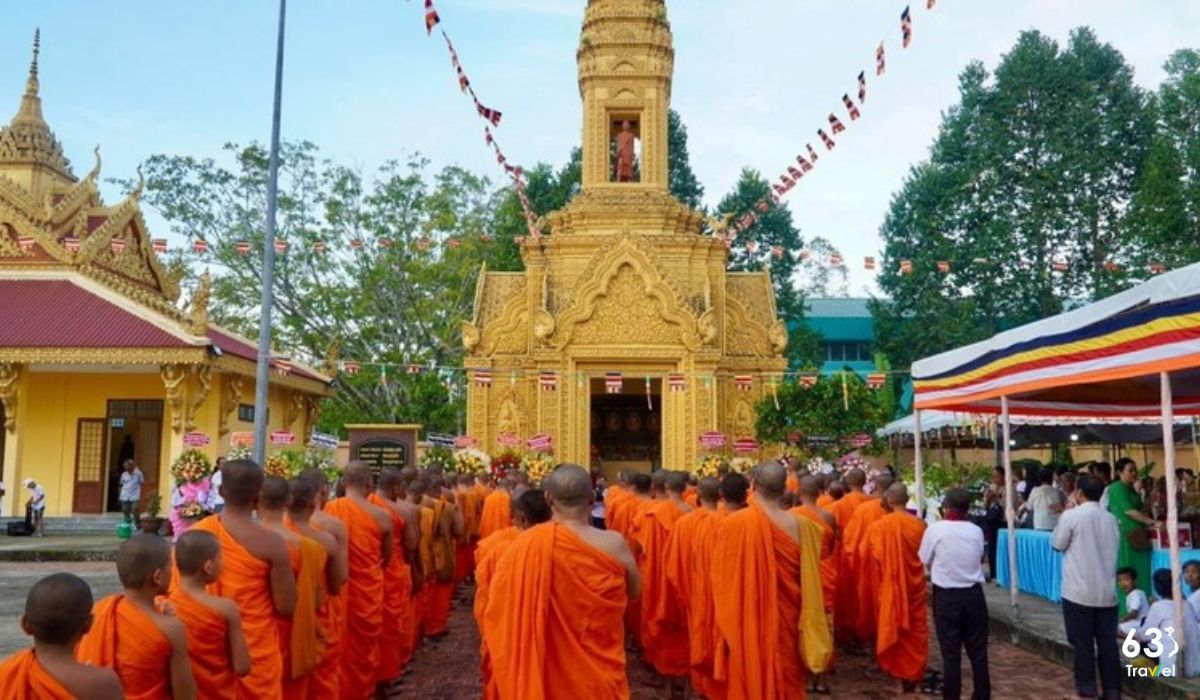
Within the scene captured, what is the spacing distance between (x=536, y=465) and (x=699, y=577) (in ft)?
38.7

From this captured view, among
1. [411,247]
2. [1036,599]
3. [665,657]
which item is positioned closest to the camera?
[665,657]

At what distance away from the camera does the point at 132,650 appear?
350 cm

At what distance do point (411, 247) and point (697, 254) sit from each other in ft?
35.1

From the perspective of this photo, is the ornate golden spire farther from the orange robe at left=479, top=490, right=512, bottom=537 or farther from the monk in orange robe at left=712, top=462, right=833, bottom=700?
the monk in orange robe at left=712, top=462, right=833, bottom=700

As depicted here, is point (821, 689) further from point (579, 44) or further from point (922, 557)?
point (579, 44)

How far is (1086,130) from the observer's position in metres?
28.9

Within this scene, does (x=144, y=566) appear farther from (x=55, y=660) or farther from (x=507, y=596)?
(x=507, y=596)

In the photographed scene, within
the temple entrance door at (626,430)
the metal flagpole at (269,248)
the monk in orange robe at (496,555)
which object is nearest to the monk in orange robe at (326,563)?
the monk in orange robe at (496,555)

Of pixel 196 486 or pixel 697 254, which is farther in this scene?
pixel 697 254

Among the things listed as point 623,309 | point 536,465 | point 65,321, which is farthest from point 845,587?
point 65,321

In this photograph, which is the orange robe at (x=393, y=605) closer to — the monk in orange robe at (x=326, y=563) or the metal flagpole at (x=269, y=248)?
the monk in orange robe at (x=326, y=563)

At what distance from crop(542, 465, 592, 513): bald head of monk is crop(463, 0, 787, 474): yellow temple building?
14920 millimetres

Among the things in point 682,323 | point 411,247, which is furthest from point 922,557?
point 411,247

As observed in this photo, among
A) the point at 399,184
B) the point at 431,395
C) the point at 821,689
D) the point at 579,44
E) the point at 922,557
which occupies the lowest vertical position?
the point at 821,689
